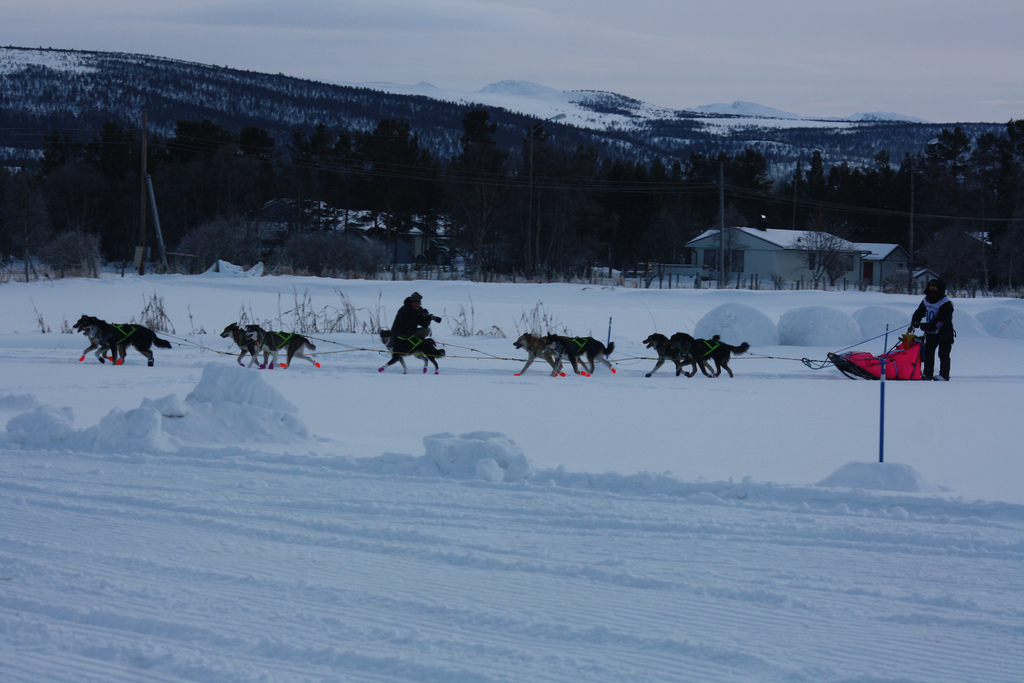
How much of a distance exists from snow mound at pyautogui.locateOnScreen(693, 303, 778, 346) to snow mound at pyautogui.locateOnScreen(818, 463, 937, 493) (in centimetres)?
1083

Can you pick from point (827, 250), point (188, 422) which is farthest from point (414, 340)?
point (827, 250)

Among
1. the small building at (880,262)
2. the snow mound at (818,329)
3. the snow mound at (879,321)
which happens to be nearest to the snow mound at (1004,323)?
the snow mound at (879,321)

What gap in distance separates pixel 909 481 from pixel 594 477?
211cm

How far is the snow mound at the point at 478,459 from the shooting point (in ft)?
20.4

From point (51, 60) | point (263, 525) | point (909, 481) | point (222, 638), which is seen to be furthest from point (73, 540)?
point (51, 60)

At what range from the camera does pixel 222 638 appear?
3.56 meters

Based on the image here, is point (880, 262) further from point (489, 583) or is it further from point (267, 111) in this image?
point (267, 111)

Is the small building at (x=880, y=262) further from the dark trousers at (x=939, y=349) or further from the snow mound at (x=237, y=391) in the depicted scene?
the snow mound at (x=237, y=391)

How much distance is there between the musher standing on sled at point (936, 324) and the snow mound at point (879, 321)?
472 centimetres

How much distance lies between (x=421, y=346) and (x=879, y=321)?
1006 centimetres

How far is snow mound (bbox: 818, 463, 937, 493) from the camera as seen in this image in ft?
19.4

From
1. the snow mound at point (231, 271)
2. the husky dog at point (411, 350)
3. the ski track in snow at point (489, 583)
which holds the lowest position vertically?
the ski track in snow at point (489, 583)

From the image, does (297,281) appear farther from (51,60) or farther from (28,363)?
(51,60)

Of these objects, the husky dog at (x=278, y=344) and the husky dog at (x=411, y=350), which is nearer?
the husky dog at (x=278, y=344)
